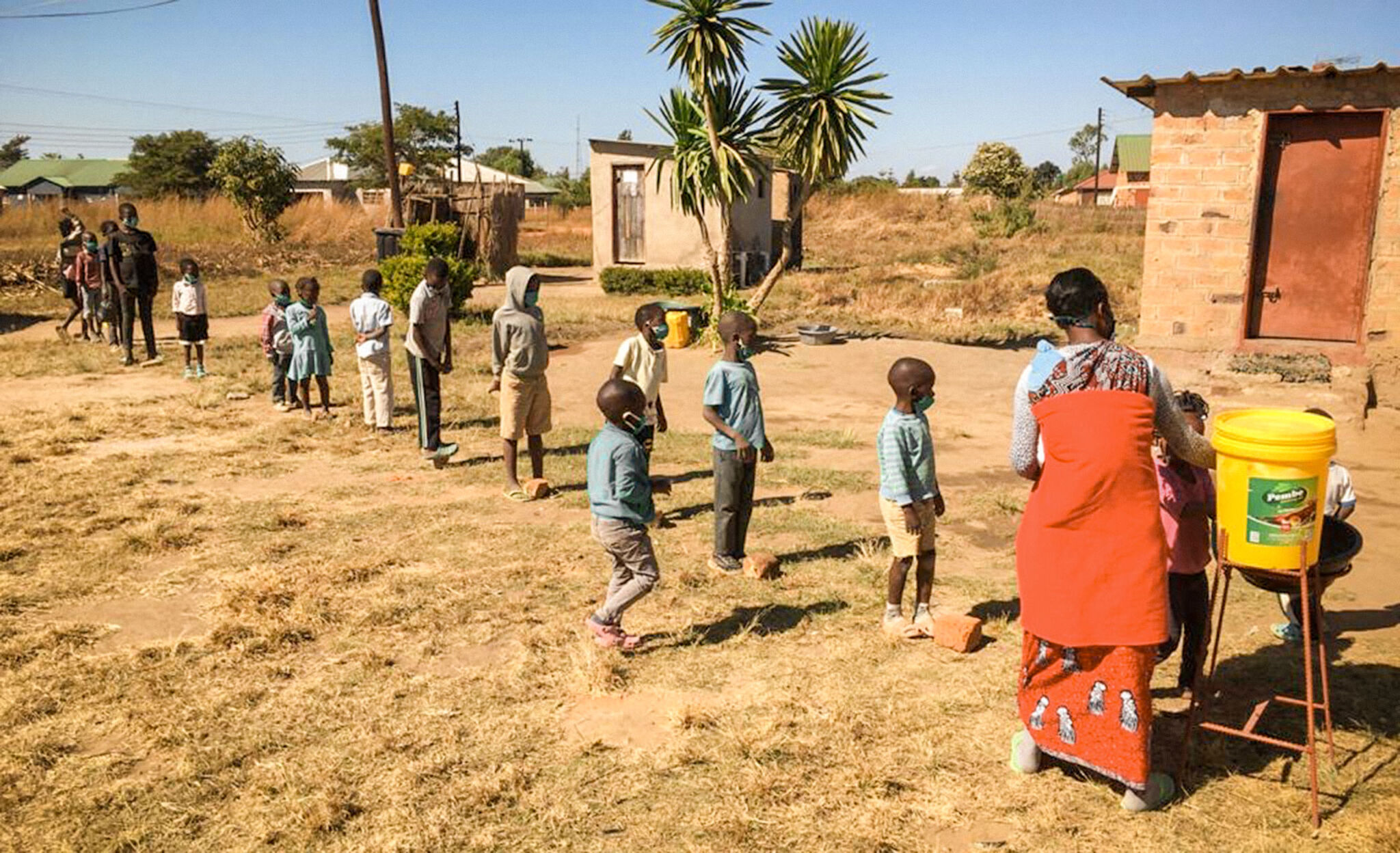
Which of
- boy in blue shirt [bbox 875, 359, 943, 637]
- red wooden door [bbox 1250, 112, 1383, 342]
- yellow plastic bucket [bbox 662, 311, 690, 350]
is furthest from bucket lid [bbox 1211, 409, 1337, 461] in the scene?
yellow plastic bucket [bbox 662, 311, 690, 350]

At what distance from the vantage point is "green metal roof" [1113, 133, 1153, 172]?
208 ft

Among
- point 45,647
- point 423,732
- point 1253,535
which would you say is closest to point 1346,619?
point 1253,535

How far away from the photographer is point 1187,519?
4312mm

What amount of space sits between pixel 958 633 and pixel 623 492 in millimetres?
1806

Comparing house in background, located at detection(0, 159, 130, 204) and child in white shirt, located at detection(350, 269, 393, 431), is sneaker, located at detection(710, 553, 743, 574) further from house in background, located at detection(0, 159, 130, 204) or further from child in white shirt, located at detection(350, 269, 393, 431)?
house in background, located at detection(0, 159, 130, 204)

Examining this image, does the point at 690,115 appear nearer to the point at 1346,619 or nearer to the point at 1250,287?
the point at 1250,287

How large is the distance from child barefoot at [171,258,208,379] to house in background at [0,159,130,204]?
59.3 meters

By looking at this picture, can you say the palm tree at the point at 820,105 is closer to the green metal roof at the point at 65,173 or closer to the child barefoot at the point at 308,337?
the child barefoot at the point at 308,337

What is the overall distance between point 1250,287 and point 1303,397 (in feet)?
4.05

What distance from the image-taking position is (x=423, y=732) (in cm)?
443

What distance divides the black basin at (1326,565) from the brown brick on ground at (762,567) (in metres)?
2.86

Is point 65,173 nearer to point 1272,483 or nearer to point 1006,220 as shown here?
point 1006,220

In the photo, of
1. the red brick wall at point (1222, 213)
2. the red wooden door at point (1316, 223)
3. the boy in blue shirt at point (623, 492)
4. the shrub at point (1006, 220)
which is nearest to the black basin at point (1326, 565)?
the boy in blue shirt at point (623, 492)

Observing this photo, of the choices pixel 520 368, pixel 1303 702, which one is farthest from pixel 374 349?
pixel 1303 702
